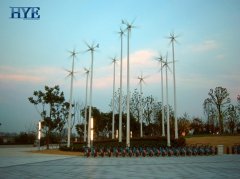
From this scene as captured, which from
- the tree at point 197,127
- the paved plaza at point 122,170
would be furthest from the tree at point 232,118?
the paved plaza at point 122,170

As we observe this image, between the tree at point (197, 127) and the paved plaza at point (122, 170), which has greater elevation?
the tree at point (197, 127)

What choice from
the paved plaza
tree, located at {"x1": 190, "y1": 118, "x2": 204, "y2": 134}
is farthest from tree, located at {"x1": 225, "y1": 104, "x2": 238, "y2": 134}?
the paved plaza

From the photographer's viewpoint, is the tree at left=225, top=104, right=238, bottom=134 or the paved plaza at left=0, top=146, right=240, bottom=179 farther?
the tree at left=225, top=104, right=238, bottom=134

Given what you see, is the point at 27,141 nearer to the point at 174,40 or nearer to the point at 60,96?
the point at 60,96

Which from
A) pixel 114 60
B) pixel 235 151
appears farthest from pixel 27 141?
pixel 235 151

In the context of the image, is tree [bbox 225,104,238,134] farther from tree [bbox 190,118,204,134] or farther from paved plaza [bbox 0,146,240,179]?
paved plaza [bbox 0,146,240,179]

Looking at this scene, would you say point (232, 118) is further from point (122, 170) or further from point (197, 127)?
point (122, 170)

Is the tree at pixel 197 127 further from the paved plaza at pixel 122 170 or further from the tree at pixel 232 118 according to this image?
the paved plaza at pixel 122 170

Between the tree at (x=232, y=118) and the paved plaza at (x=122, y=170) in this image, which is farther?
the tree at (x=232, y=118)

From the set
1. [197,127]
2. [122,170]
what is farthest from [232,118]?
[122,170]

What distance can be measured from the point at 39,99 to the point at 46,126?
5.59 m

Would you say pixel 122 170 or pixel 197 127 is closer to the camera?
pixel 122 170

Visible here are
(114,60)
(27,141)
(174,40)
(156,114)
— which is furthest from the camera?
(27,141)

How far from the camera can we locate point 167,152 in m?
30.3
